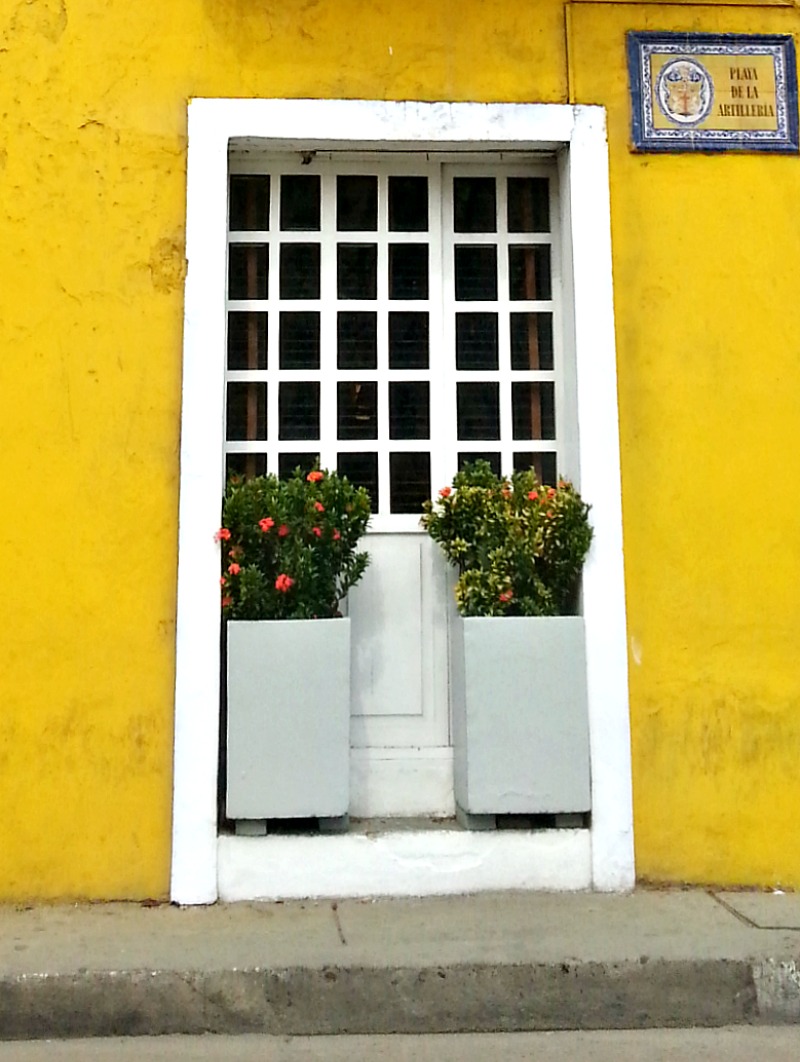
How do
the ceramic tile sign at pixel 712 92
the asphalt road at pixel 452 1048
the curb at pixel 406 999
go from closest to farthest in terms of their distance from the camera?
1. the asphalt road at pixel 452 1048
2. the curb at pixel 406 999
3. the ceramic tile sign at pixel 712 92

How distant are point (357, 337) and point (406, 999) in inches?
116

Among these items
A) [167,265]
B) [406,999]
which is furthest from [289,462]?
[406,999]

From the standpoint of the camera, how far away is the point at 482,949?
393cm

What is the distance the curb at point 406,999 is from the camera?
3.67 m

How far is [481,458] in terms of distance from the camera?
16.9 ft

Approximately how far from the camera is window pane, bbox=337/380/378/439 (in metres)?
5.12

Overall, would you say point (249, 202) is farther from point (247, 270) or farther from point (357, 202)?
point (357, 202)

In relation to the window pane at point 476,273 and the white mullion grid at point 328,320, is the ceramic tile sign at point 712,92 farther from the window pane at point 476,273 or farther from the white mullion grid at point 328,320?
the white mullion grid at point 328,320

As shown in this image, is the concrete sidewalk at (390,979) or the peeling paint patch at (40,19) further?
the peeling paint patch at (40,19)

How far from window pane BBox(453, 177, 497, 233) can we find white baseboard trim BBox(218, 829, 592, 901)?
2847 millimetres

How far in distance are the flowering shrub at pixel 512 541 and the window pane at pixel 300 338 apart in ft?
3.23

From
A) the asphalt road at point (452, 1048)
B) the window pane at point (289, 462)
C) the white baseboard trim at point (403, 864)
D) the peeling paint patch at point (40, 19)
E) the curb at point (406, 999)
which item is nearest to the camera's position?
the asphalt road at point (452, 1048)

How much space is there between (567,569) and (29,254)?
2.74m

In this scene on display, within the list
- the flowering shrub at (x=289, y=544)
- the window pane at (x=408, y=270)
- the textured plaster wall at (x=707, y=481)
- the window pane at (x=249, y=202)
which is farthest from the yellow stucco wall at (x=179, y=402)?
the window pane at (x=408, y=270)
